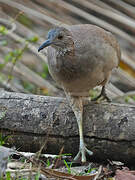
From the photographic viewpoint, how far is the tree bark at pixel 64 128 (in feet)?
10.3

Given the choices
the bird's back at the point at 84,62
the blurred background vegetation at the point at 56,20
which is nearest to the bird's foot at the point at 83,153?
the bird's back at the point at 84,62

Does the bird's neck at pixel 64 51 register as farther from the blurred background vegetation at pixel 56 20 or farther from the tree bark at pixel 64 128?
the blurred background vegetation at pixel 56 20

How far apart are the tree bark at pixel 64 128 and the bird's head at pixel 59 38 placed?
492mm

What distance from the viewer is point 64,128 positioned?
3225mm

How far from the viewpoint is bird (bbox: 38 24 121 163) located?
327cm

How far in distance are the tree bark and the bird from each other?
0.34 feet

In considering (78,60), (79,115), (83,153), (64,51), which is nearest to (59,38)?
(64,51)

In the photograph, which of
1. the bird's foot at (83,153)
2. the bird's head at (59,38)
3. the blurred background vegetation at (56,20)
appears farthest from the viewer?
the blurred background vegetation at (56,20)

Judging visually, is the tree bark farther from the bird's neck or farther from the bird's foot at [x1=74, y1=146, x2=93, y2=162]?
the bird's neck

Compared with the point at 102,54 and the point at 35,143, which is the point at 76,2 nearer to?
the point at 102,54

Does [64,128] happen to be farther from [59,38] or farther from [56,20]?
[56,20]

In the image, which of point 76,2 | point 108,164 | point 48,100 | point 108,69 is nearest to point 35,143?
point 48,100

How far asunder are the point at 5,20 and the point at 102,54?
1.89 metres

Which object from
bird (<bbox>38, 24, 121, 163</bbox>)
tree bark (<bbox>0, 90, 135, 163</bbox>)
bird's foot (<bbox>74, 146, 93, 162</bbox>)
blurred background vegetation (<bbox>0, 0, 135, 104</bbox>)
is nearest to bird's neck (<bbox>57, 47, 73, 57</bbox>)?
bird (<bbox>38, 24, 121, 163</bbox>)
